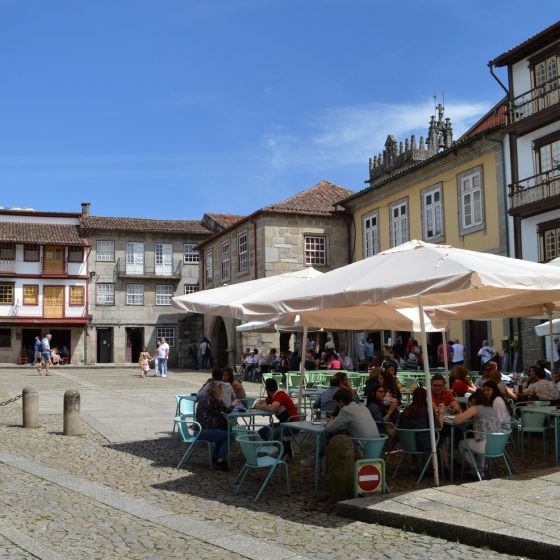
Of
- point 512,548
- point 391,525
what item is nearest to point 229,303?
point 391,525

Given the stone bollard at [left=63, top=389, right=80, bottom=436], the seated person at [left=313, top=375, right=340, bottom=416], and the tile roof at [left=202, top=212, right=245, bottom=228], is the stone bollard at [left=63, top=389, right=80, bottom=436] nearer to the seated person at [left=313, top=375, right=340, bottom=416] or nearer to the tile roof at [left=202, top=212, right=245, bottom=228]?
the seated person at [left=313, top=375, right=340, bottom=416]

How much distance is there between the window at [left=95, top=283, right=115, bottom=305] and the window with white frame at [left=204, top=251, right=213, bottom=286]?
1011 centimetres

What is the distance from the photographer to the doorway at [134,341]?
45.9m

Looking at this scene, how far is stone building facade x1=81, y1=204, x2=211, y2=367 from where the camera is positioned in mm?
45469

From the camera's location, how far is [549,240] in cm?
2042

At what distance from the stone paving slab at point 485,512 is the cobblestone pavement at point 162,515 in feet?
0.35

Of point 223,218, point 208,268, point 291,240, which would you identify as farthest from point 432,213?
point 223,218

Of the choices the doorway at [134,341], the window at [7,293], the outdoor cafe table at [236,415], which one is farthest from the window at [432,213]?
the window at [7,293]

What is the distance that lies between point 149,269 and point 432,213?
83.8ft

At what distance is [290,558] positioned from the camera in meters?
5.26

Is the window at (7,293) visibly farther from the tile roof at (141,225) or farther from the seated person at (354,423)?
the seated person at (354,423)

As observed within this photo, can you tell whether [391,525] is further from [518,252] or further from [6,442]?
[518,252]

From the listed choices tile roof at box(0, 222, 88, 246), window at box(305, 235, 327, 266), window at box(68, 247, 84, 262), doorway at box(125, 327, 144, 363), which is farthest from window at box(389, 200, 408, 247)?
window at box(68, 247, 84, 262)

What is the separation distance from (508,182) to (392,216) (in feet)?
20.0
